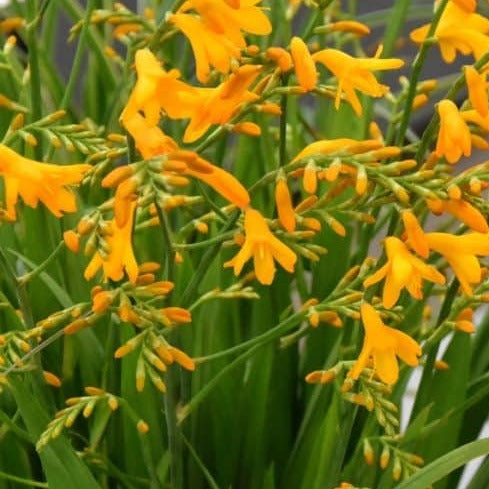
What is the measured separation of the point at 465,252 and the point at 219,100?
16cm

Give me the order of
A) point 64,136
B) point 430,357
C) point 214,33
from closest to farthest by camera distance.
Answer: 1. point 214,33
2. point 64,136
3. point 430,357

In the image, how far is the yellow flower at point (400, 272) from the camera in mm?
500

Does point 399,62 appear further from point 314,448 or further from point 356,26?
point 314,448

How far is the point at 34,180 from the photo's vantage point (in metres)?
0.51

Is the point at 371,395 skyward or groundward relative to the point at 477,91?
groundward

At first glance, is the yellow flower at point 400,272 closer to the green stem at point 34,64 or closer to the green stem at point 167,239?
the green stem at point 167,239

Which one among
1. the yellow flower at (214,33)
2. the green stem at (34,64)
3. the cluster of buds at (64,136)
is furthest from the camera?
the green stem at (34,64)

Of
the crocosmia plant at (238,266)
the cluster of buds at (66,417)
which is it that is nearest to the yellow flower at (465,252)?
the crocosmia plant at (238,266)

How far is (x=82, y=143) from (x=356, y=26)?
0.17m

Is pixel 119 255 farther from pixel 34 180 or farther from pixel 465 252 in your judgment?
pixel 465 252

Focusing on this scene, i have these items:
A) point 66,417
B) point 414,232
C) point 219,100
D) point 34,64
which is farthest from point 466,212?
point 34,64

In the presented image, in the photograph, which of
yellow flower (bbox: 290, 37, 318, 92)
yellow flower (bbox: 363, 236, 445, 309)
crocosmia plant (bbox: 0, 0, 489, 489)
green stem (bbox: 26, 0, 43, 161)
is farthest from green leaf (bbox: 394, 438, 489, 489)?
green stem (bbox: 26, 0, 43, 161)

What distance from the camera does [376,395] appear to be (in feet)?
1.91

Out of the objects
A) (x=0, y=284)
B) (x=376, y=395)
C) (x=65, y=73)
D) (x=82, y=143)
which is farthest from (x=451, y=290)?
(x=65, y=73)
